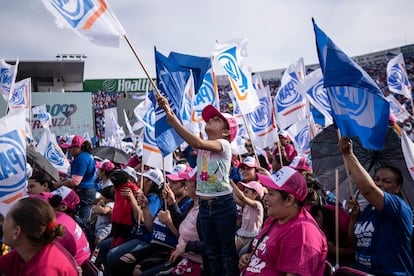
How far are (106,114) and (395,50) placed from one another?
27.5 meters

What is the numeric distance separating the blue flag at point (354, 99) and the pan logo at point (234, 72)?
350cm

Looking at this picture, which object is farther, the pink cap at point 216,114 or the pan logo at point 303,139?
the pan logo at point 303,139

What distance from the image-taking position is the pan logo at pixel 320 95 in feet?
20.9

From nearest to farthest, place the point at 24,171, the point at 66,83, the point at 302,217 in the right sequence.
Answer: the point at 302,217 → the point at 24,171 → the point at 66,83

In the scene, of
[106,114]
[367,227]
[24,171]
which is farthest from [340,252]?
[106,114]

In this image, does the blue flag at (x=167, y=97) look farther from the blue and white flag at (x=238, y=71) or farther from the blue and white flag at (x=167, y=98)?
the blue and white flag at (x=238, y=71)

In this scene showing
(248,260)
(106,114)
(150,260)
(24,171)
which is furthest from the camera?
(106,114)

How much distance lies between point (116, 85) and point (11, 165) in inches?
1341

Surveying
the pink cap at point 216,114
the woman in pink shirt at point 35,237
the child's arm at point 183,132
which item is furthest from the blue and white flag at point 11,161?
the pink cap at point 216,114

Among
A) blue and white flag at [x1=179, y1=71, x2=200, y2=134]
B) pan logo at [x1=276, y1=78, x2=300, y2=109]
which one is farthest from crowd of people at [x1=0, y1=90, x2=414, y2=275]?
pan logo at [x1=276, y1=78, x2=300, y2=109]

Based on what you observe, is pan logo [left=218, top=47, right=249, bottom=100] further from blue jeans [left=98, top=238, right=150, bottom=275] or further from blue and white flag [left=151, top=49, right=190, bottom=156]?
blue jeans [left=98, top=238, right=150, bottom=275]

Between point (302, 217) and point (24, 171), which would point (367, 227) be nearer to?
point (302, 217)

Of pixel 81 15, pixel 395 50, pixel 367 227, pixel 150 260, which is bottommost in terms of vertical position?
pixel 150 260

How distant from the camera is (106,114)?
1316 centimetres
